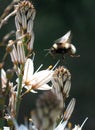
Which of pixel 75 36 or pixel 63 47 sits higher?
pixel 63 47

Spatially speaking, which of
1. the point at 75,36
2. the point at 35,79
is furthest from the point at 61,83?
the point at 75,36

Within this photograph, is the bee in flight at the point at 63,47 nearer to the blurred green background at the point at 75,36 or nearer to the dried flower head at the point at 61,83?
the dried flower head at the point at 61,83

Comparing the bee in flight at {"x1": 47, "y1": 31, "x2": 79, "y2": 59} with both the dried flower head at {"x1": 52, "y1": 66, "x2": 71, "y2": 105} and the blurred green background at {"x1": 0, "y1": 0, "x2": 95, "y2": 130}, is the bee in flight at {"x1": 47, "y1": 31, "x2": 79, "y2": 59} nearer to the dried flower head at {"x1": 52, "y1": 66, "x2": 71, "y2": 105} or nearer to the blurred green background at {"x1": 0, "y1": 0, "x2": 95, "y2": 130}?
the dried flower head at {"x1": 52, "y1": 66, "x2": 71, "y2": 105}

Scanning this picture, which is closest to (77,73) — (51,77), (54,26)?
(54,26)

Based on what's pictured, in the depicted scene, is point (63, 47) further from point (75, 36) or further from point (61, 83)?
point (75, 36)

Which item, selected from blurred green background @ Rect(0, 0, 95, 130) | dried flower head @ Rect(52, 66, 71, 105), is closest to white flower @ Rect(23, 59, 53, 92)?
dried flower head @ Rect(52, 66, 71, 105)

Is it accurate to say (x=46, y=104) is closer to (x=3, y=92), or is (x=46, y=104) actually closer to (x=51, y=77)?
(x=3, y=92)
